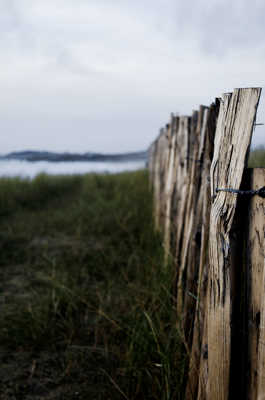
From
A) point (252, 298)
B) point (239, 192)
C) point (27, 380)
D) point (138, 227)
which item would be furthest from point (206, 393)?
point (138, 227)

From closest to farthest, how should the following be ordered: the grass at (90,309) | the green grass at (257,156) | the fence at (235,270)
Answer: the fence at (235,270), the green grass at (257,156), the grass at (90,309)

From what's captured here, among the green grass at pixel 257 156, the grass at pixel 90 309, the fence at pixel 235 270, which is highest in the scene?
the green grass at pixel 257 156

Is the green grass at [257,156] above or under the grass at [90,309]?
above

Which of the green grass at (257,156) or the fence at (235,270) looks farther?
the green grass at (257,156)

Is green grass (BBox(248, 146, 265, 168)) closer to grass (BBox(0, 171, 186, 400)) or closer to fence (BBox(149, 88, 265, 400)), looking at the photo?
fence (BBox(149, 88, 265, 400))

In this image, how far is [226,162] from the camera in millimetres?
1267

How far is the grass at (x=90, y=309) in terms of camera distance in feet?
6.22

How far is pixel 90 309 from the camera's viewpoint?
8.97 feet

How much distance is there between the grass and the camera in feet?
6.22

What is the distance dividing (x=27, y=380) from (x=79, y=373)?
0.97 ft

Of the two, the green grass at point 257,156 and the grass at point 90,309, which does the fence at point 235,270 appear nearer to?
the green grass at point 257,156

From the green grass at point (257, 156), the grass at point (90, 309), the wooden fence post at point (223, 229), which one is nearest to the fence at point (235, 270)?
the wooden fence post at point (223, 229)

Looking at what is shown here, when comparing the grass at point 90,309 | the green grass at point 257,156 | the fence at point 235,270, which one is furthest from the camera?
the grass at point 90,309

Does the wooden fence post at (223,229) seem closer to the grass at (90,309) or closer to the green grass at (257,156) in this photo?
the green grass at (257,156)
